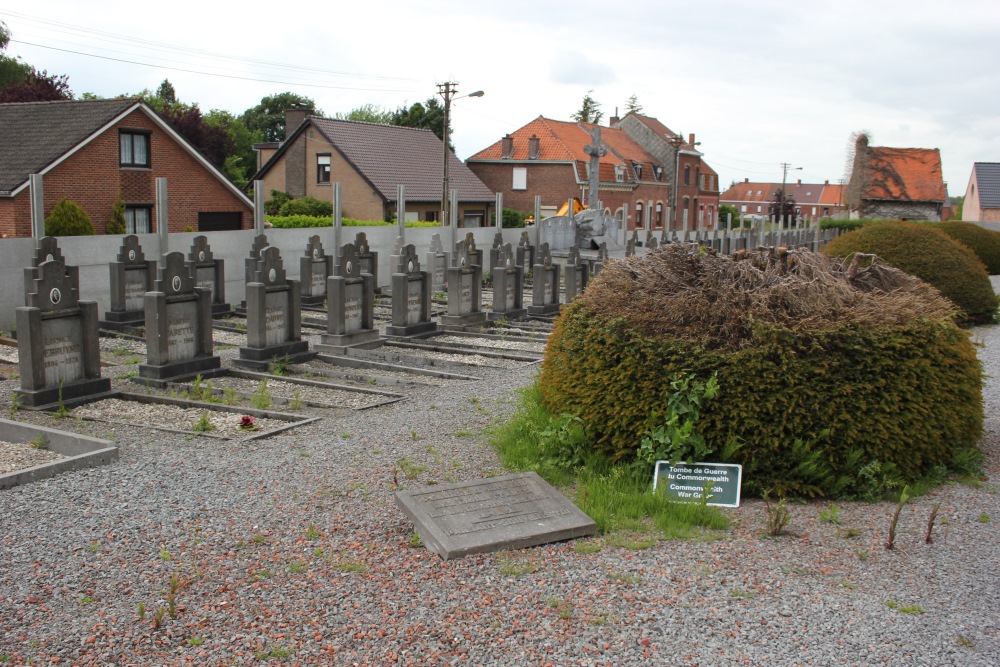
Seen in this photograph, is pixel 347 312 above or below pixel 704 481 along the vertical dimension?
above

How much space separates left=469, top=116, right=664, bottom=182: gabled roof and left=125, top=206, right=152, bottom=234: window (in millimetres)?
27128

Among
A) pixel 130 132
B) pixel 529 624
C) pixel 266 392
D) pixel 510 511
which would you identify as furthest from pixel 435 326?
pixel 130 132

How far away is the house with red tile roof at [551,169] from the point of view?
171 feet

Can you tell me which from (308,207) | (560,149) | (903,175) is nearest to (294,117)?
(308,207)

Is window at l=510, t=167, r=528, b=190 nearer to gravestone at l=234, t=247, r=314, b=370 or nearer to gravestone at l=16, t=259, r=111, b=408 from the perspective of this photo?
gravestone at l=234, t=247, r=314, b=370

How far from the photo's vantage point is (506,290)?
16.7 meters

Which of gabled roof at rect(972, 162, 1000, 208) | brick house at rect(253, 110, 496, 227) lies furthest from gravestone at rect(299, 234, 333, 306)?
gabled roof at rect(972, 162, 1000, 208)

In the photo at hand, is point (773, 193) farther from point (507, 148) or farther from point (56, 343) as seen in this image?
point (56, 343)

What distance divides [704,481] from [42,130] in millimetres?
27247

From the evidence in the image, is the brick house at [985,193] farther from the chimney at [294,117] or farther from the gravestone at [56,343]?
the gravestone at [56,343]

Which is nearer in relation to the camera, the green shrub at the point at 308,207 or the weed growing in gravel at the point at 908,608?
the weed growing in gravel at the point at 908,608

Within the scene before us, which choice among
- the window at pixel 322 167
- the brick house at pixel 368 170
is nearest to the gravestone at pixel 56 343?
the brick house at pixel 368 170

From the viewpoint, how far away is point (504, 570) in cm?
477

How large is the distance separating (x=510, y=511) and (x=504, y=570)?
0.74 metres
